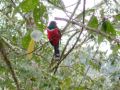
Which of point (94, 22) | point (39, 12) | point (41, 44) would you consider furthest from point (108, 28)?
point (41, 44)

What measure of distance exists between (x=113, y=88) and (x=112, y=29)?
3063 millimetres

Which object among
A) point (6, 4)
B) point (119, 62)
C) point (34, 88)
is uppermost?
point (6, 4)

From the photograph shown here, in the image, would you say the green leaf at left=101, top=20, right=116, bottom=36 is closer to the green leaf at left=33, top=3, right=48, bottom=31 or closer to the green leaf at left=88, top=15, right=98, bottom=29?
the green leaf at left=88, top=15, right=98, bottom=29

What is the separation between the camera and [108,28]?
638 mm

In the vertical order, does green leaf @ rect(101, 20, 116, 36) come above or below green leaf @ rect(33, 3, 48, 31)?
below

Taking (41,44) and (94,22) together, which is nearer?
(94,22)

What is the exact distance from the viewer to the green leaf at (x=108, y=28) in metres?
0.63

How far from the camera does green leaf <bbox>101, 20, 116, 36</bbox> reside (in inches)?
24.9

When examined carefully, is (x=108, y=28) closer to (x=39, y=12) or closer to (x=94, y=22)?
(x=94, y=22)

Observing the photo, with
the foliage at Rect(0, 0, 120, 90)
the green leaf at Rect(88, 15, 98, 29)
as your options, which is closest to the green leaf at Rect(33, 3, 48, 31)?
the foliage at Rect(0, 0, 120, 90)

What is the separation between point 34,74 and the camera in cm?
121

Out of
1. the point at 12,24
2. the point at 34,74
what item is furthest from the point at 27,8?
the point at 12,24

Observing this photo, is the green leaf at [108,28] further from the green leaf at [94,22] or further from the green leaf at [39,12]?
the green leaf at [39,12]

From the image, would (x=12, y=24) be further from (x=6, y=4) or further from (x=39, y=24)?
(x=39, y=24)
